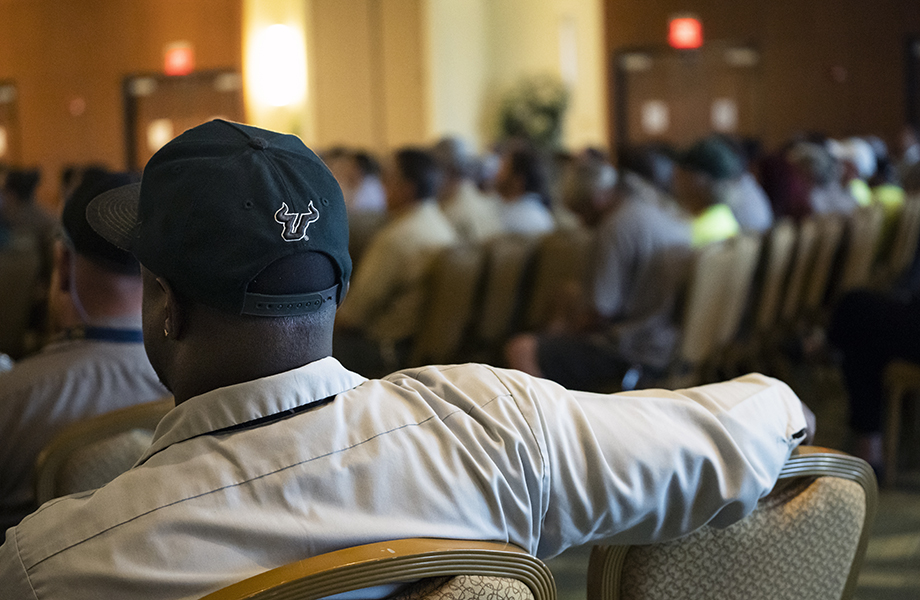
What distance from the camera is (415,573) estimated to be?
34.9 inches

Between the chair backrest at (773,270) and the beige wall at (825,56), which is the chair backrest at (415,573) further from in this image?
the beige wall at (825,56)

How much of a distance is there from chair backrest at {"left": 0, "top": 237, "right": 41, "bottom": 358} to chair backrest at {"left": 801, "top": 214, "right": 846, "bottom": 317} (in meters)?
4.20

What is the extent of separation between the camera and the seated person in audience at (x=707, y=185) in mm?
4672

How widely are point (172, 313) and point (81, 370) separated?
3.31 feet

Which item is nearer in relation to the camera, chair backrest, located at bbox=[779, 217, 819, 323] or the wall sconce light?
chair backrest, located at bbox=[779, 217, 819, 323]

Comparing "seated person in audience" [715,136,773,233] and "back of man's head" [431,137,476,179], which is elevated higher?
"back of man's head" [431,137,476,179]

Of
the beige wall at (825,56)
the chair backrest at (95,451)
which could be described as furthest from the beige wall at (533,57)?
the chair backrest at (95,451)

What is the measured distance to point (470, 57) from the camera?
41.1ft

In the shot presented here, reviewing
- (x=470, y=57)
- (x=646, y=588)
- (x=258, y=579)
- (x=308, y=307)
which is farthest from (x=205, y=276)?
(x=470, y=57)

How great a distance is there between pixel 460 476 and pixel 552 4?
1492cm

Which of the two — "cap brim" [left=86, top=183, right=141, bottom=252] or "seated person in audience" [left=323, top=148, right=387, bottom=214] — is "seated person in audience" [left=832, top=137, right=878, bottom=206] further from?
"cap brim" [left=86, top=183, right=141, bottom=252]

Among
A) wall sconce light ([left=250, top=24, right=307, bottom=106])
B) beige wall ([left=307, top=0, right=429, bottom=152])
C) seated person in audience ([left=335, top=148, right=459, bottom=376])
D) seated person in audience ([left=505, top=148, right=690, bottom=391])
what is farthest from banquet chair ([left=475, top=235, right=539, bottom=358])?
wall sconce light ([left=250, top=24, right=307, bottom=106])

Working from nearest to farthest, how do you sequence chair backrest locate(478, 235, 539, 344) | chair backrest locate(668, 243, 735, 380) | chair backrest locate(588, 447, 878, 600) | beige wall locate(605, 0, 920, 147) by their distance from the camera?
chair backrest locate(588, 447, 878, 600)
chair backrest locate(668, 243, 735, 380)
chair backrest locate(478, 235, 539, 344)
beige wall locate(605, 0, 920, 147)

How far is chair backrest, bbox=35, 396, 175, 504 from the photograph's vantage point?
5.26 feet
